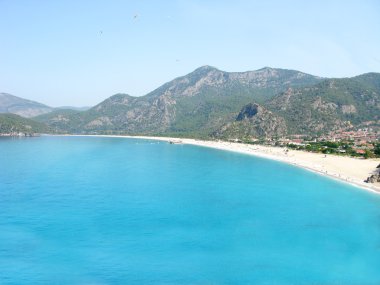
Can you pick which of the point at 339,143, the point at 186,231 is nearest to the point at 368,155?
the point at 339,143

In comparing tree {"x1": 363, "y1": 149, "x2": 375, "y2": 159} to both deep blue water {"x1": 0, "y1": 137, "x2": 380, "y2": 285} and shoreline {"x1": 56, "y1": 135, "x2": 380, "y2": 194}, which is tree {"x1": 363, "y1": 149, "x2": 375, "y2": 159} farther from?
deep blue water {"x1": 0, "y1": 137, "x2": 380, "y2": 285}

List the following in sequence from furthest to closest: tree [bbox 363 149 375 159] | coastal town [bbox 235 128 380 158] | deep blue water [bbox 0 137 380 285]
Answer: coastal town [bbox 235 128 380 158], tree [bbox 363 149 375 159], deep blue water [bbox 0 137 380 285]

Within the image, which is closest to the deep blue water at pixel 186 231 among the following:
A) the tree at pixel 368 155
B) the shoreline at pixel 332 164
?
the shoreline at pixel 332 164

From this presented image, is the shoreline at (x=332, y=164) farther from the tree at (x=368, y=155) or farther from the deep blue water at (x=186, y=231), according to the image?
the deep blue water at (x=186, y=231)

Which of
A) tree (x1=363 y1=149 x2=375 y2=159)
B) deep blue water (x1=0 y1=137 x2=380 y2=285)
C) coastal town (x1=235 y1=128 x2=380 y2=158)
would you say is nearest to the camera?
deep blue water (x1=0 y1=137 x2=380 y2=285)

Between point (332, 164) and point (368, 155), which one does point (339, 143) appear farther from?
point (332, 164)

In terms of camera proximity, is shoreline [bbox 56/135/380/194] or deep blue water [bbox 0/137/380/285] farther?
shoreline [bbox 56/135/380/194]

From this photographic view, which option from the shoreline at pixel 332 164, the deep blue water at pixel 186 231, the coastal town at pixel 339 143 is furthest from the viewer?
the coastal town at pixel 339 143

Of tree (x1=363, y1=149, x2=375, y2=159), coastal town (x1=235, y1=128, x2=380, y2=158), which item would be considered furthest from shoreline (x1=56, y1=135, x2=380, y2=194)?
coastal town (x1=235, y1=128, x2=380, y2=158)

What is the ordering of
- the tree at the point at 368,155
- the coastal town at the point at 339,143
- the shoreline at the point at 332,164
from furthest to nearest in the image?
the coastal town at the point at 339,143, the tree at the point at 368,155, the shoreline at the point at 332,164
